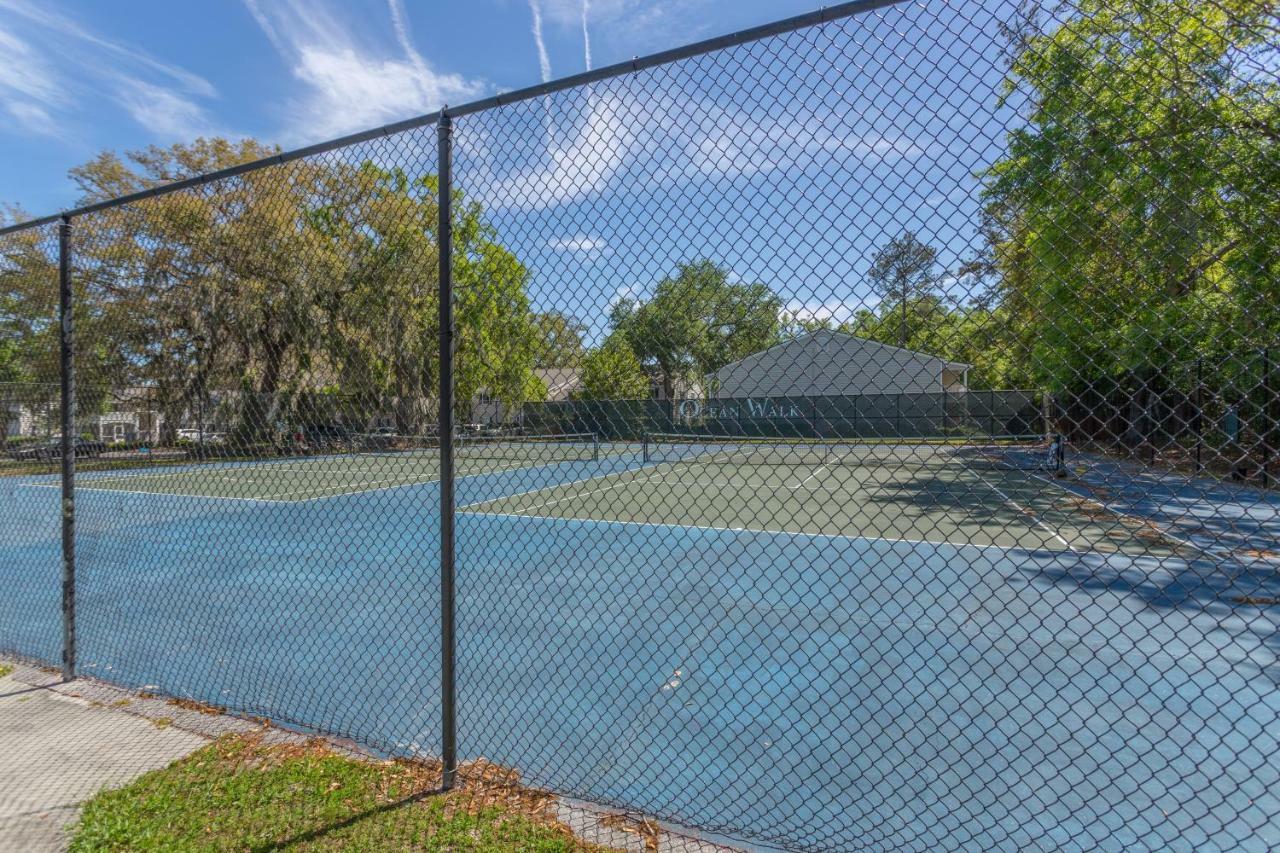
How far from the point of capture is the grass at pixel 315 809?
211 centimetres

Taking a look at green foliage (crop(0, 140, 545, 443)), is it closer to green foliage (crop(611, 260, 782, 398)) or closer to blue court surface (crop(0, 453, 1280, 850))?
green foliage (crop(611, 260, 782, 398))

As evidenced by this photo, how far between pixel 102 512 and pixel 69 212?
8118mm

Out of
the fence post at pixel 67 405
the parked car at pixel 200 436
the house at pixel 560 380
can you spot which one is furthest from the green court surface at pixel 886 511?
the fence post at pixel 67 405

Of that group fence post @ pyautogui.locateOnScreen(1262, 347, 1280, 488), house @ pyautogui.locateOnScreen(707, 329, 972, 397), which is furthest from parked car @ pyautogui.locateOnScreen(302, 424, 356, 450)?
fence post @ pyautogui.locateOnScreen(1262, 347, 1280, 488)

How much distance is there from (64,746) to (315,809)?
→ 4.80 feet

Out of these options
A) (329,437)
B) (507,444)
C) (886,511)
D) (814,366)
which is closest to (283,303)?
(329,437)

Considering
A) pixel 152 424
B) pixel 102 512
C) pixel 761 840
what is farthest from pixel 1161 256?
pixel 102 512

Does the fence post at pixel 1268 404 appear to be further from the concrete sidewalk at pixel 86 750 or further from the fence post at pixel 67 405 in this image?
the fence post at pixel 67 405

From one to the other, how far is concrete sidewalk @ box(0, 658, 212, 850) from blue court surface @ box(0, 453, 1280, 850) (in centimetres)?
35

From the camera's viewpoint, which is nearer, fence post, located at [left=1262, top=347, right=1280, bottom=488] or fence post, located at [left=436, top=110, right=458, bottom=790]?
fence post, located at [left=1262, top=347, right=1280, bottom=488]

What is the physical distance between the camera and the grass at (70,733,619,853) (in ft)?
6.93

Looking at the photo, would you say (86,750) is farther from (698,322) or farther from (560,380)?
(698,322)

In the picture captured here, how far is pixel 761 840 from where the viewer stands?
2201 mm

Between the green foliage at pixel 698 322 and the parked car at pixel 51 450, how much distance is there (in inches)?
167
